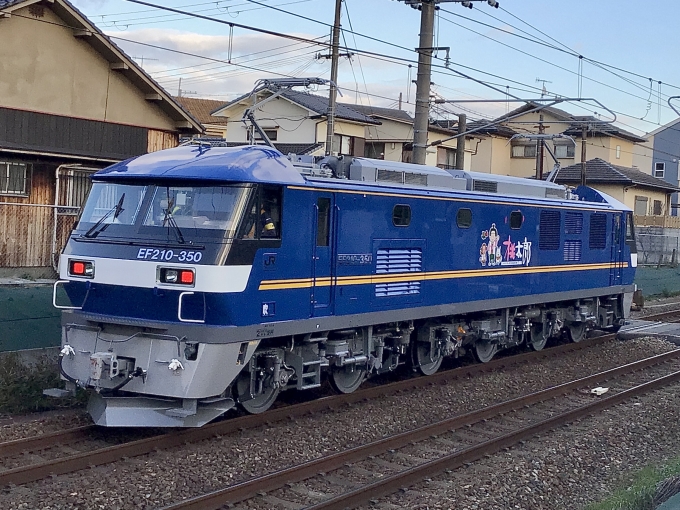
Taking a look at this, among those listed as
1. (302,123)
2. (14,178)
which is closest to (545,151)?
(302,123)

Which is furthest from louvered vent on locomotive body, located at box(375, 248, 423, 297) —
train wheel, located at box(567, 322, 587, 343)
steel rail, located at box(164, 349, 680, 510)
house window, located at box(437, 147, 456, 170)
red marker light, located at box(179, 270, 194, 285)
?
house window, located at box(437, 147, 456, 170)

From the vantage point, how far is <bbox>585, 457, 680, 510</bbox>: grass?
7777mm

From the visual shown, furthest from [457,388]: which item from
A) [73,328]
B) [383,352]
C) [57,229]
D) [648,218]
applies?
[648,218]

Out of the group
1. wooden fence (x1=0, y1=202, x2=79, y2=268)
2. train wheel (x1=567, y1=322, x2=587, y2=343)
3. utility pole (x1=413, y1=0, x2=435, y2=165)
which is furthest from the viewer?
train wheel (x1=567, y1=322, x2=587, y2=343)

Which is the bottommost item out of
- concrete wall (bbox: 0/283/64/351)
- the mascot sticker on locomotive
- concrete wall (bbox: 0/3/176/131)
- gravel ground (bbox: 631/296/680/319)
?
gravel ground (bbox: 631/296/680/319)

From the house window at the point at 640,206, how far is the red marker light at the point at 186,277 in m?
45.0

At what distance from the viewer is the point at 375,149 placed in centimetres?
4409

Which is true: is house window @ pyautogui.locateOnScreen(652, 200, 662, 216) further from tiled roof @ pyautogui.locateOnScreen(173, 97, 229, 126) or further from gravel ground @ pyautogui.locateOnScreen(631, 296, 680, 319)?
tiled roof @ pyautogui.locateOnScreen(173, 97, 229, 126)

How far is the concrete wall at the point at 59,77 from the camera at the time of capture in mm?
18672

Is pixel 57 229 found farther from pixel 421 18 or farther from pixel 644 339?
pixel 644 339

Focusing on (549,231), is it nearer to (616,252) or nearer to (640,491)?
(616,252)

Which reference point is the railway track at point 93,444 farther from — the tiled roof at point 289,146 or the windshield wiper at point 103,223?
the tiled roof at point 289,146

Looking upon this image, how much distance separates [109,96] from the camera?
20.7m

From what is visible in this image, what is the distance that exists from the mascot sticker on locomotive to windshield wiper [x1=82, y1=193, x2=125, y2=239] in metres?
6.57
